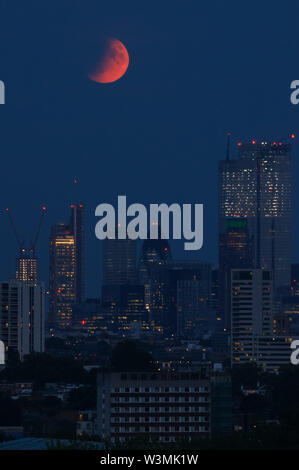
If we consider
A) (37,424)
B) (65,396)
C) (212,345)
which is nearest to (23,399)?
(65,396)

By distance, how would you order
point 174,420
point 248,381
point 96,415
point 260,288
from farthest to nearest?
point 260,288, point 248,381, point 96,415, point 174,420

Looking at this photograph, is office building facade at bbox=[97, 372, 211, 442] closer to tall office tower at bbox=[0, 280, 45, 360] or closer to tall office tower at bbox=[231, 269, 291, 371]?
tall office tower at bbox=[0, 280, 45, 360]

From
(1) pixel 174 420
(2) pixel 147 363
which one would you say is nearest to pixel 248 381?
(2) pixel 147 363

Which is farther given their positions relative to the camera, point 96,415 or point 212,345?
point 212,345

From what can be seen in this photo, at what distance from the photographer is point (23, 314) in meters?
132

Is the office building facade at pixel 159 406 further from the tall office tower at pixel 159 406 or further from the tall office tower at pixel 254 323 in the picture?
the tall office tower at pixel 254 323

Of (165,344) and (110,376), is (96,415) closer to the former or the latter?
(110,376)

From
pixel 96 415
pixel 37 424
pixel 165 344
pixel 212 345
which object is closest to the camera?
pixel 96 415

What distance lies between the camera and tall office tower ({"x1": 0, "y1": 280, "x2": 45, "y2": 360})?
131 m

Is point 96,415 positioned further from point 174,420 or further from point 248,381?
point 248,381

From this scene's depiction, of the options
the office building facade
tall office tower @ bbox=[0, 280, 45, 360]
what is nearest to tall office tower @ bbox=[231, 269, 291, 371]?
tall office tower @ bbox=[0, 280, 45, 360]

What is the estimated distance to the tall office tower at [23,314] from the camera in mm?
130875
